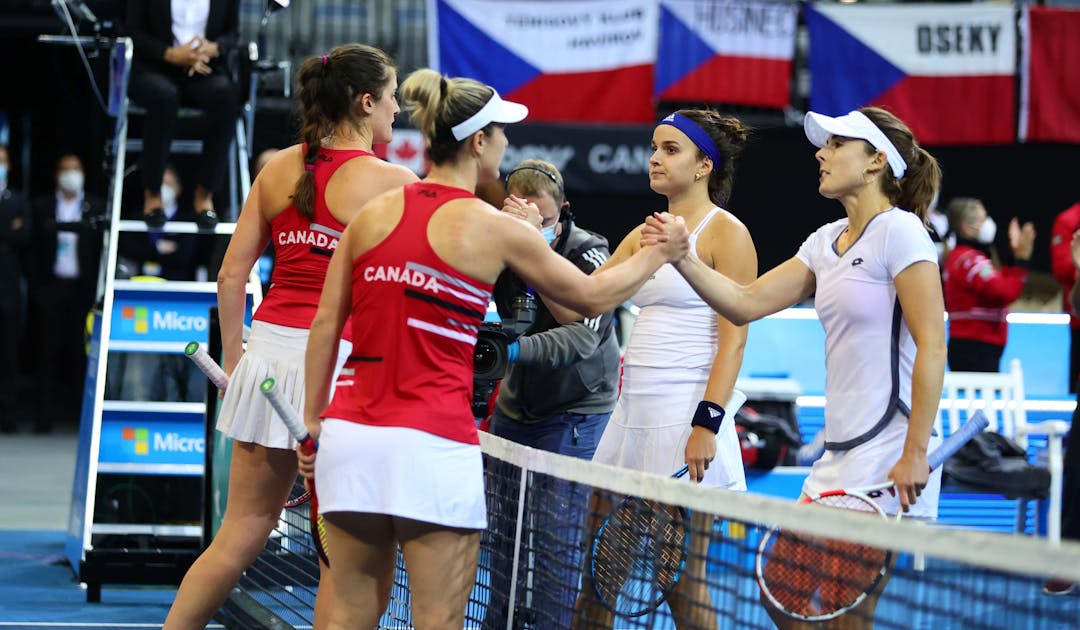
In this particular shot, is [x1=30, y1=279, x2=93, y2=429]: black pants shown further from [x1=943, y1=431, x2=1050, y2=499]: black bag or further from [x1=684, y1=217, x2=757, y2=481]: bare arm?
[x1=684, y1=217, x2=757, y2=481]: bare arm

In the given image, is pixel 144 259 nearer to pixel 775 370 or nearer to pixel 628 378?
pixel 775 370

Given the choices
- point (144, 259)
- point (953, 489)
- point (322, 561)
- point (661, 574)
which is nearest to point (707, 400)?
point (661, 574)

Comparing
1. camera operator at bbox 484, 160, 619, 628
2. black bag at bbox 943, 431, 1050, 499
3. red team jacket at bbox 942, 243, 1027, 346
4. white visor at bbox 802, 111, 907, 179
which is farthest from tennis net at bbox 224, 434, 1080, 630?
red team jacket at bbox 942, 243, 1027, 346

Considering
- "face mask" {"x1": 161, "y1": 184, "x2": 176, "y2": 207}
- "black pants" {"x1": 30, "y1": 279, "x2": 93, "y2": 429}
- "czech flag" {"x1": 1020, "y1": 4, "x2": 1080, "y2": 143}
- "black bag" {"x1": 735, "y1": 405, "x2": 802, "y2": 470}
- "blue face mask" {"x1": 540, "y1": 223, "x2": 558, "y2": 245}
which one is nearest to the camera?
"blue face mask" {"x1": 540, "y1": 223, "x2": 558, "y2": 245}

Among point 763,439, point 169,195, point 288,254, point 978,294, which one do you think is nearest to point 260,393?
point 288,254

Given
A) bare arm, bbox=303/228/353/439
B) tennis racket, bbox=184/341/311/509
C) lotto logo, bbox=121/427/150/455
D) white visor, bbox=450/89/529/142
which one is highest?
white visor, bbox=450/89/529/142

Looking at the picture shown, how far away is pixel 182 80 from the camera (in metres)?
7.36

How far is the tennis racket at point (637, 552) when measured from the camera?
142 inches

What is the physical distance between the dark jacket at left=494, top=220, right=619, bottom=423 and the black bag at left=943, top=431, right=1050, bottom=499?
3365mm

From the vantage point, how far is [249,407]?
407 cm

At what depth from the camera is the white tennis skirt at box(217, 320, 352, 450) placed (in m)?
4.05

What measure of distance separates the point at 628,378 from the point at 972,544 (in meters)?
2.14

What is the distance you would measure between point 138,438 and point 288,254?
285 cm

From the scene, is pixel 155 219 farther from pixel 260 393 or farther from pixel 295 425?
pixel 295 425
